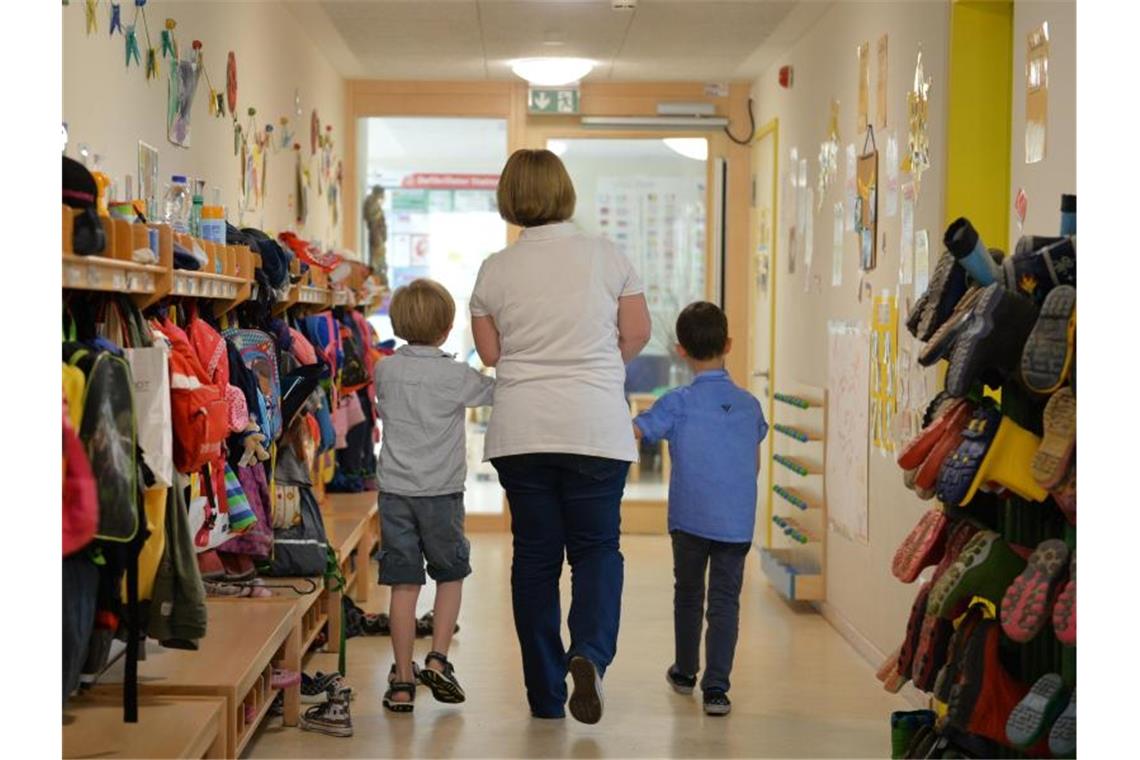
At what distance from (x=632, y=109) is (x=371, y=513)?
3.65 metres

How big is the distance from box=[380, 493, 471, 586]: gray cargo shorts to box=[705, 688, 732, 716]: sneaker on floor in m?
0.81

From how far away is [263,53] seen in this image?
5.98 m

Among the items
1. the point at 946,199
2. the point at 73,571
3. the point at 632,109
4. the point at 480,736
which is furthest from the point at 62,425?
the point at 632,109

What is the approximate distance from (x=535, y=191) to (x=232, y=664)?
1446 millimetres

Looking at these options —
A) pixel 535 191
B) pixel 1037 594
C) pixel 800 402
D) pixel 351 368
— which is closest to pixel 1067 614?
pixel 1037 594

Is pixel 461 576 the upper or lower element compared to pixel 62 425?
lower

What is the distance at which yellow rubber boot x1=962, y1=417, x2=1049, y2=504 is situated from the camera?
2.48m

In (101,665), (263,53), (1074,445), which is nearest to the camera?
(1074,445)

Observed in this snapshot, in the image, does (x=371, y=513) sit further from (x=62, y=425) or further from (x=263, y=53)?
(x=62, y=425)

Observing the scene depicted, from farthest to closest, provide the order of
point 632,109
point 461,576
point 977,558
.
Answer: point 632,109 < point 461,576 < point 977,558

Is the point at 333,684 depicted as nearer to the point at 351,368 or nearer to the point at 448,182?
the point at 351,368

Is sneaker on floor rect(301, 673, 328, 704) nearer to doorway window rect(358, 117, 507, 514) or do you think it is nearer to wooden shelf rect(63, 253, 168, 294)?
wooden shelf rect(63, 253, 168, 294)

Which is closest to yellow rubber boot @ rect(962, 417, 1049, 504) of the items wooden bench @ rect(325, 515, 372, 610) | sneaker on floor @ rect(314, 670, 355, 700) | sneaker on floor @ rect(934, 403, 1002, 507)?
sneaker on floor @ rect(934, 403, 1002, 507)
